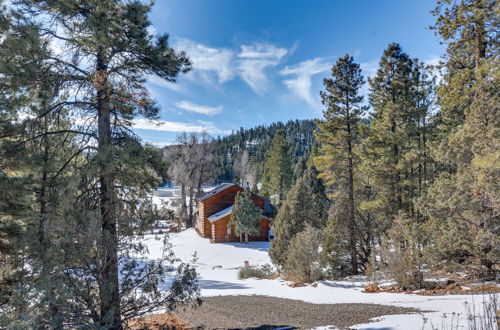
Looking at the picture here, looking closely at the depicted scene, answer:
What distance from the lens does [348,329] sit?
21.6ft

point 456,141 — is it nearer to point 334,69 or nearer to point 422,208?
point 422,208

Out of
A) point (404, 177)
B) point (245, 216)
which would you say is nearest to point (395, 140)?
point (404, 177)

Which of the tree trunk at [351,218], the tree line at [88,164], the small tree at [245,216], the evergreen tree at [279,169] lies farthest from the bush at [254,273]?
the evergreen tree at [279,169]

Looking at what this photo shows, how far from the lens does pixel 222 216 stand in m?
28.5

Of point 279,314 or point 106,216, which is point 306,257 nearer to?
A: point 279,314

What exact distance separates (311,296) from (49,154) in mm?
9995

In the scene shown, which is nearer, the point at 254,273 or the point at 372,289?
the point at 372,289

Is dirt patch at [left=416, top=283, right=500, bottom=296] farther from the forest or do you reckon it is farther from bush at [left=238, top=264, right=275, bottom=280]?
bush at [left=238, top=264, right=275, bottom=280]

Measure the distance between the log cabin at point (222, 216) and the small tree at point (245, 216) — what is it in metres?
1.37

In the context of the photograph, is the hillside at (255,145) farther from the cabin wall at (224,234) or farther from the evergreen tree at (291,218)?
the evergreen tree at (291,218)

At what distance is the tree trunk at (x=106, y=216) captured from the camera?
5.46 m

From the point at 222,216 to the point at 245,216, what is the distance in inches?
111

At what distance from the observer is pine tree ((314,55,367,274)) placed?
15766 mm

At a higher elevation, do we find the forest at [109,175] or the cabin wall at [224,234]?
the forest at [109,175]
